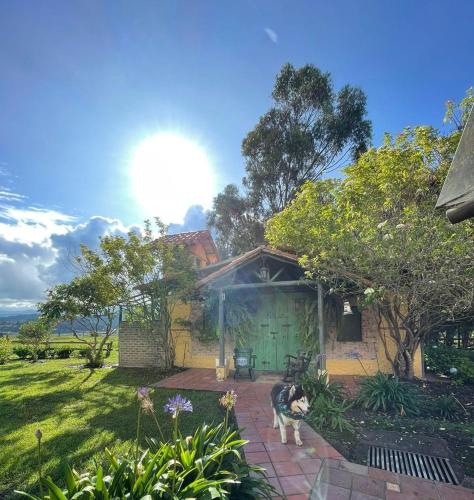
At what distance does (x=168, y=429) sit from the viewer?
16.0 feet

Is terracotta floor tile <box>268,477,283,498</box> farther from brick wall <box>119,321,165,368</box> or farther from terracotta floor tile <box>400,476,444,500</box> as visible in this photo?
brick wall <box>119,321,165,368</box>

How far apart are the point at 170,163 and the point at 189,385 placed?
6.02 m

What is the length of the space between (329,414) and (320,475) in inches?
71.6

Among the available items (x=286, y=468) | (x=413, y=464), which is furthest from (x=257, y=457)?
(x=413, y=464)

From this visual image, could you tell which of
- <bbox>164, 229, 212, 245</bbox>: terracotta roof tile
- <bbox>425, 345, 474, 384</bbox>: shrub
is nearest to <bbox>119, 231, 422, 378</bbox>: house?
<bbox>425, 345, 474, 384</bbox>: shrub

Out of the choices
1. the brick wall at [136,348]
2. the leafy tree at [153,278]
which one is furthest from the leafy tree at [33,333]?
the leafy tree at [153,278]

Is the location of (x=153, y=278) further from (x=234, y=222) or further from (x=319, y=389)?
(x=234, y=222)

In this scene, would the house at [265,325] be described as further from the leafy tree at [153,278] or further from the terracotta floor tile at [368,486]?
the terracotta floor tile at [368,486]

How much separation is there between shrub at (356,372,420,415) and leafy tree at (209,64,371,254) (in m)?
14.2

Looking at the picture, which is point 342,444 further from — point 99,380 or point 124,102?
point 124,102

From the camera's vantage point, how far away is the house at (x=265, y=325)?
28.7 feet

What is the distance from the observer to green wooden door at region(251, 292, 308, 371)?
32.0 ft

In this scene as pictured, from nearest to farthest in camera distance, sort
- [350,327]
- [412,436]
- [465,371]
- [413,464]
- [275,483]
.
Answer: [275,483] → [413,464] → [412,436] → [465,371] → [350,327]

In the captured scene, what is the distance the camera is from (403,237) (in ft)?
19.3
